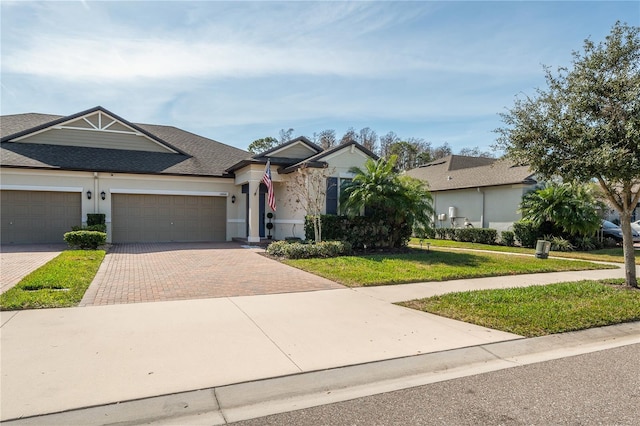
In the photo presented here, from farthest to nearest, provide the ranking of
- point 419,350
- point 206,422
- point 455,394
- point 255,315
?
point 255,315
point 419,350
point 455,394
point 206,422

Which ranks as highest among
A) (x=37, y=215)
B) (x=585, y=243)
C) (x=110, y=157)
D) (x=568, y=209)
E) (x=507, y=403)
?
(x=110, y=157)

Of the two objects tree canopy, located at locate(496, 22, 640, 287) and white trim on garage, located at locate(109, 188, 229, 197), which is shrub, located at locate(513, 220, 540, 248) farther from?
white trim on garage, located at locate(109, 188, 229, 197)

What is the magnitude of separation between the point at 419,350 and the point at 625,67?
24.5ft

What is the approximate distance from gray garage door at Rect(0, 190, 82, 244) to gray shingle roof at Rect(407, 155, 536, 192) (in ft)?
60.3

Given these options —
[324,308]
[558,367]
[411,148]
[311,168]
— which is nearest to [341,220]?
[311,168]

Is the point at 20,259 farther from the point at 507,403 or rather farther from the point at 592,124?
the point at 592,124

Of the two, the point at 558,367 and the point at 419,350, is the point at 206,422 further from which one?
the point at 558,367

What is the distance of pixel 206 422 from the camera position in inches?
139

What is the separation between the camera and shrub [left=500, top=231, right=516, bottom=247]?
20.8 m

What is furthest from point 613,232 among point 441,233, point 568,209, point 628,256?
point 628,256

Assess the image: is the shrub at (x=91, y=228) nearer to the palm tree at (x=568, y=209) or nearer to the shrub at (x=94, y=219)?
the shrub at (x=94, y=219)

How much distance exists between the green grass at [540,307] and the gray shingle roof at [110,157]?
14688 millimetres

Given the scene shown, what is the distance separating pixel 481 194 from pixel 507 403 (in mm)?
21682

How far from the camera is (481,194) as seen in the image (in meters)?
23.9
